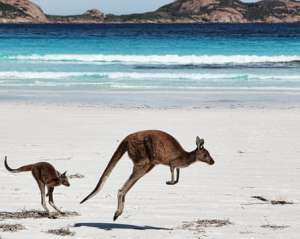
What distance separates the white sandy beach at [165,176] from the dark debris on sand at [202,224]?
0.03 meters

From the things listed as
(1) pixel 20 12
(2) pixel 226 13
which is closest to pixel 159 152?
(2) pixel 226 13

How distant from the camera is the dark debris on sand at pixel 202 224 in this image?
658 cm

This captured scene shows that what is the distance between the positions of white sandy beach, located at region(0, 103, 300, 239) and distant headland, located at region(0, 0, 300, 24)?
471 ft

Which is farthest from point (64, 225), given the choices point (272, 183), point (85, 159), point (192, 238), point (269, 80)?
point (269, 80)

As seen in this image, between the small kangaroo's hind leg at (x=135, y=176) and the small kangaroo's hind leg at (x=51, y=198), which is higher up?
the small kangaroo's hind leg at (x=135, y=176)

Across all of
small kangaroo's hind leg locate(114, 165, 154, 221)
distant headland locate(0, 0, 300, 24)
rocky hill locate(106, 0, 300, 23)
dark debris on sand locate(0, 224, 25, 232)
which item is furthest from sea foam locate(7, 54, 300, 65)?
rocky hill locate(106, 0, 300, 23)

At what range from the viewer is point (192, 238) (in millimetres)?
6285

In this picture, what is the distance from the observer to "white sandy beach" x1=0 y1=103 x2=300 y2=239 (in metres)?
6.66

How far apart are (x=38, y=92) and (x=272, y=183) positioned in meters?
14.1

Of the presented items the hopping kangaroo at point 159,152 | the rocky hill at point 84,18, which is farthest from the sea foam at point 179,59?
the rocky hill at point 84,18

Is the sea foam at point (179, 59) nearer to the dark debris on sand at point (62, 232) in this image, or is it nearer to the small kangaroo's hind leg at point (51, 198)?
the small kangaroo's hind leg at point (51, 198)

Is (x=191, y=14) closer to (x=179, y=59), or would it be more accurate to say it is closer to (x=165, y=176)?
(x=179, y=59)

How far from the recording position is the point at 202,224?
6.70 metres

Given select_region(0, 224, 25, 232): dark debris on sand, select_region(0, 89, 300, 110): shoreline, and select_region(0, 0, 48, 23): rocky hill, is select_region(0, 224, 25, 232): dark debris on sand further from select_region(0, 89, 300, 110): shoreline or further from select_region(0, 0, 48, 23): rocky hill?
select_region(0, 0, 48, 23): rocky hill
